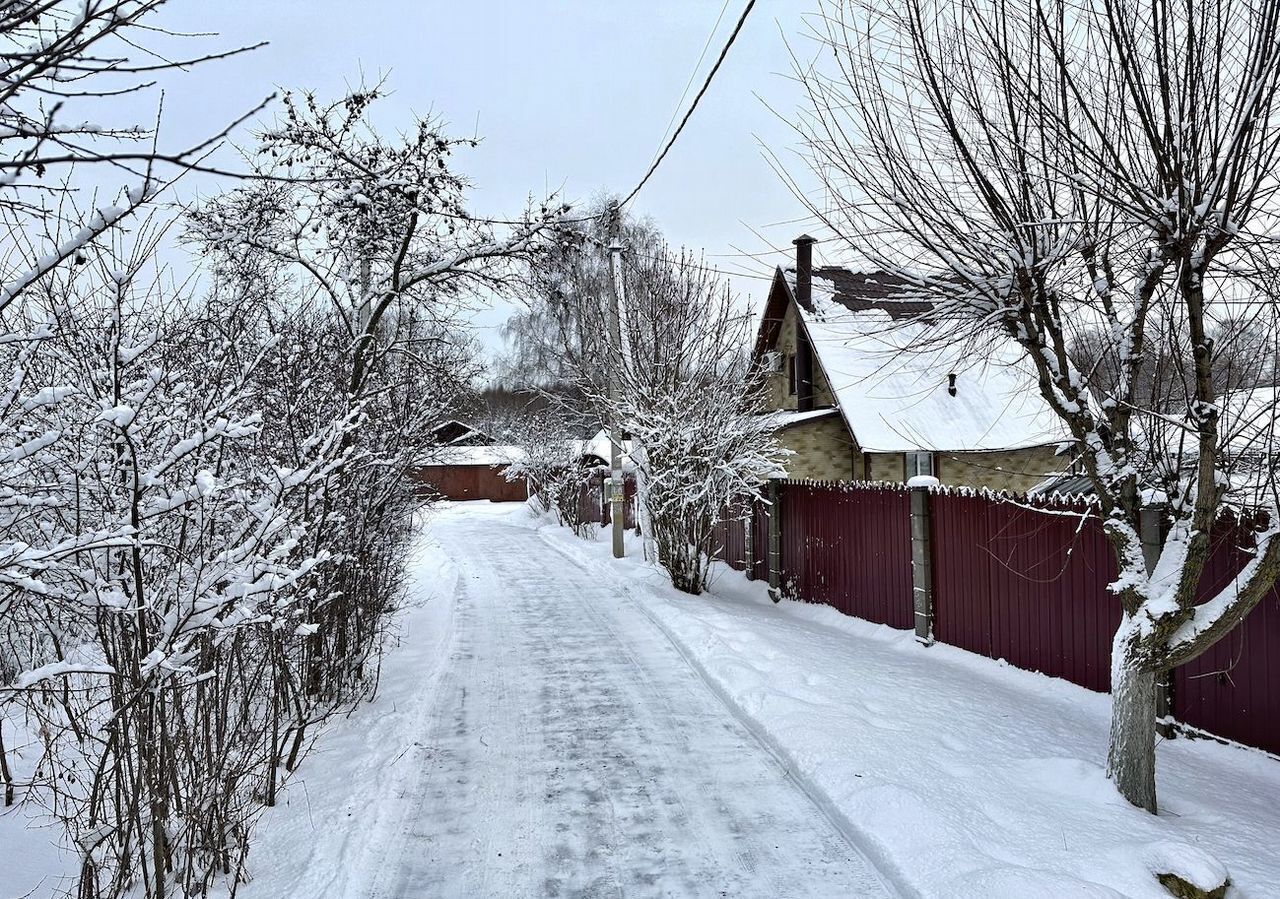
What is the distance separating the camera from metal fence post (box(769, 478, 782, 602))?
12.2 metres

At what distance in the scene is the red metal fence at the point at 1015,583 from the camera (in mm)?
5305

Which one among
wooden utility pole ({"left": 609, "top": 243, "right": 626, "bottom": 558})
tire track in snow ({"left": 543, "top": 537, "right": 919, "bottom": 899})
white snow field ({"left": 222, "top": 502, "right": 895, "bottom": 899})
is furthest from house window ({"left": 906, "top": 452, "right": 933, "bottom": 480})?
white snow field ({"left": 222, "top": 502, "right": 895, "bottom": 899})

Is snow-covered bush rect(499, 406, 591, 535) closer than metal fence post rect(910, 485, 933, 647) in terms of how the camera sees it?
No

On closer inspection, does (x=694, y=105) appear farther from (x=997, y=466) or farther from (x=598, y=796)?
(x=997, y=466)

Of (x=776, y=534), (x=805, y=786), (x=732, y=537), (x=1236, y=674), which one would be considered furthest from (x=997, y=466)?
(x=805, y=786)

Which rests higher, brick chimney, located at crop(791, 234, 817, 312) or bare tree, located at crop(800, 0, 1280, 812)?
brick chimney, located at crop(791, 234, 817, 312)

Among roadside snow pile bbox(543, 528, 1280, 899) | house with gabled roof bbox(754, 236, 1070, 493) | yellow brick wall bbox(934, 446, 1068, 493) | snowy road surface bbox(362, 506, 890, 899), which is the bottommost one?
snowy road surface bbox(362, 506, 890, 899)

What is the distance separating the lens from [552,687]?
284 inches

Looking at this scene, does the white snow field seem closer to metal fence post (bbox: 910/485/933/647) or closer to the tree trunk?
the tree trunk

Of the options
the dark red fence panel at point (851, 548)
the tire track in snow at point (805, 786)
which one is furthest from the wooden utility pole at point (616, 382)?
the tire track in snow at point (805, 786)

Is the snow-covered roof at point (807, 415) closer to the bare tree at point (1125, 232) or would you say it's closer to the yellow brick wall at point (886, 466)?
the yellow brick wall at point (886, 466)

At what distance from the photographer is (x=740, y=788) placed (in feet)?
16.3

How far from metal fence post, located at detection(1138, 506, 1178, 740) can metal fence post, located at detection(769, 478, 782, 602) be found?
6.39m

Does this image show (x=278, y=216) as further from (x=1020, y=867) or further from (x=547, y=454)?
(x=547, y=454)
